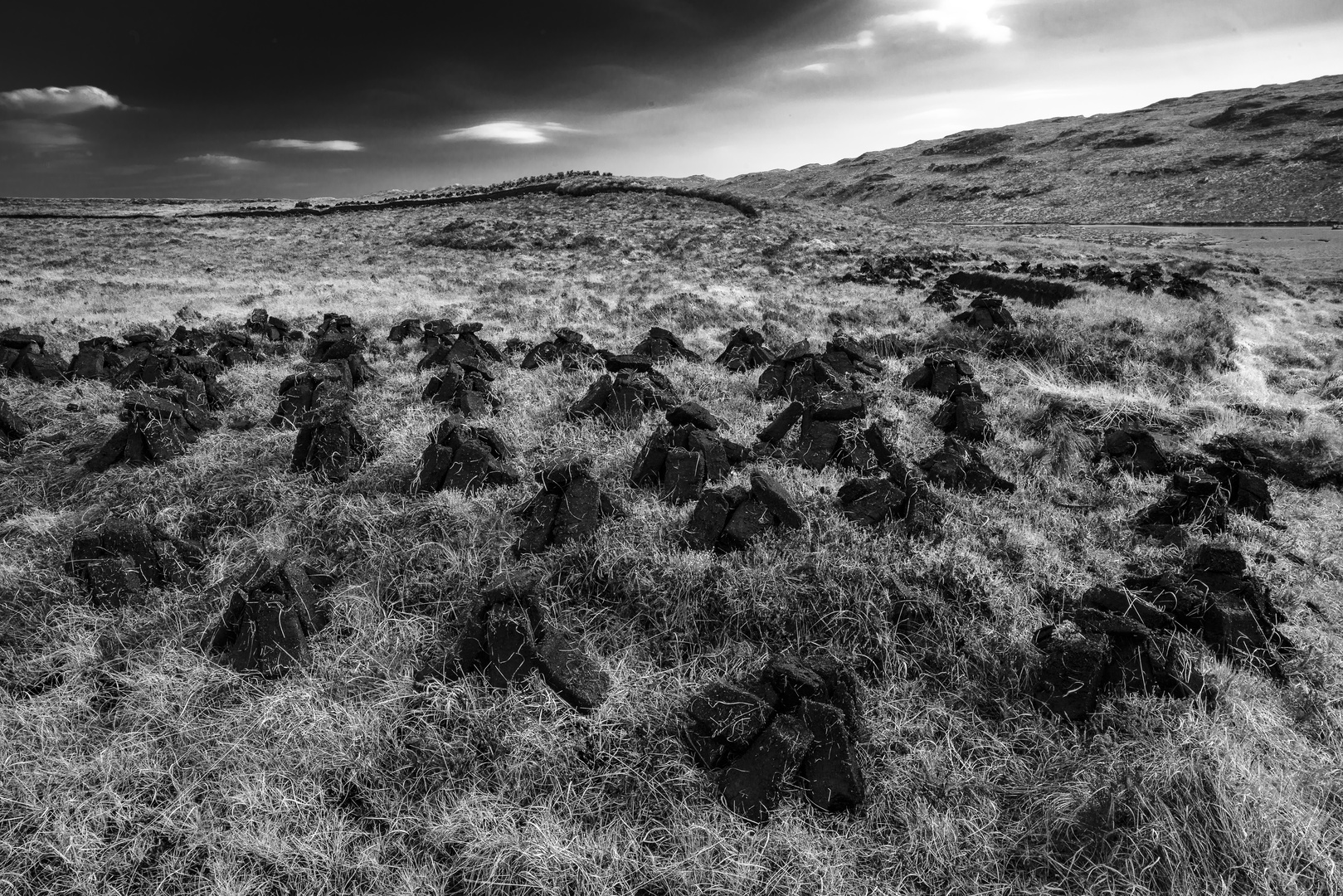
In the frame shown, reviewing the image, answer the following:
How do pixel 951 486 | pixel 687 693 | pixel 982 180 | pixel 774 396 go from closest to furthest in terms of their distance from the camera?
pixel 687 693 → pixel 951 486 → pixel 774 396 → pixel 982 180

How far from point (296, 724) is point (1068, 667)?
3461mm

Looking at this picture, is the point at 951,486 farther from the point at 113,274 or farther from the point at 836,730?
the point at 113,274

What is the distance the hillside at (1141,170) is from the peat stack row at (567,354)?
118ft

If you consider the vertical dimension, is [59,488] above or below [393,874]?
above

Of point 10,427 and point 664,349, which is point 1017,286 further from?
point 10,427

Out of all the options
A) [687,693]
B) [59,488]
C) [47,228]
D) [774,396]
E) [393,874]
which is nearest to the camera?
[393,874]

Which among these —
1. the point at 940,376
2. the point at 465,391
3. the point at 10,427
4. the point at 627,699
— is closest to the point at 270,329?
the point at 10,427

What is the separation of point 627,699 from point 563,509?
1.48m

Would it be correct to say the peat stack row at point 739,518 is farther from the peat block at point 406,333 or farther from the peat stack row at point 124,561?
the peat block at point 406,333

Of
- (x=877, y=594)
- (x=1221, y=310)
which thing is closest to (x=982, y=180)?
(x=1221, y=310)

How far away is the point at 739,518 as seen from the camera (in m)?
4.07

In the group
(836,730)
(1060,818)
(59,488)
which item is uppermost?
(59,488)

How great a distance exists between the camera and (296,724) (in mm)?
2809

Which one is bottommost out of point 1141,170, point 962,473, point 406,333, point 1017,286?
point 962,473
